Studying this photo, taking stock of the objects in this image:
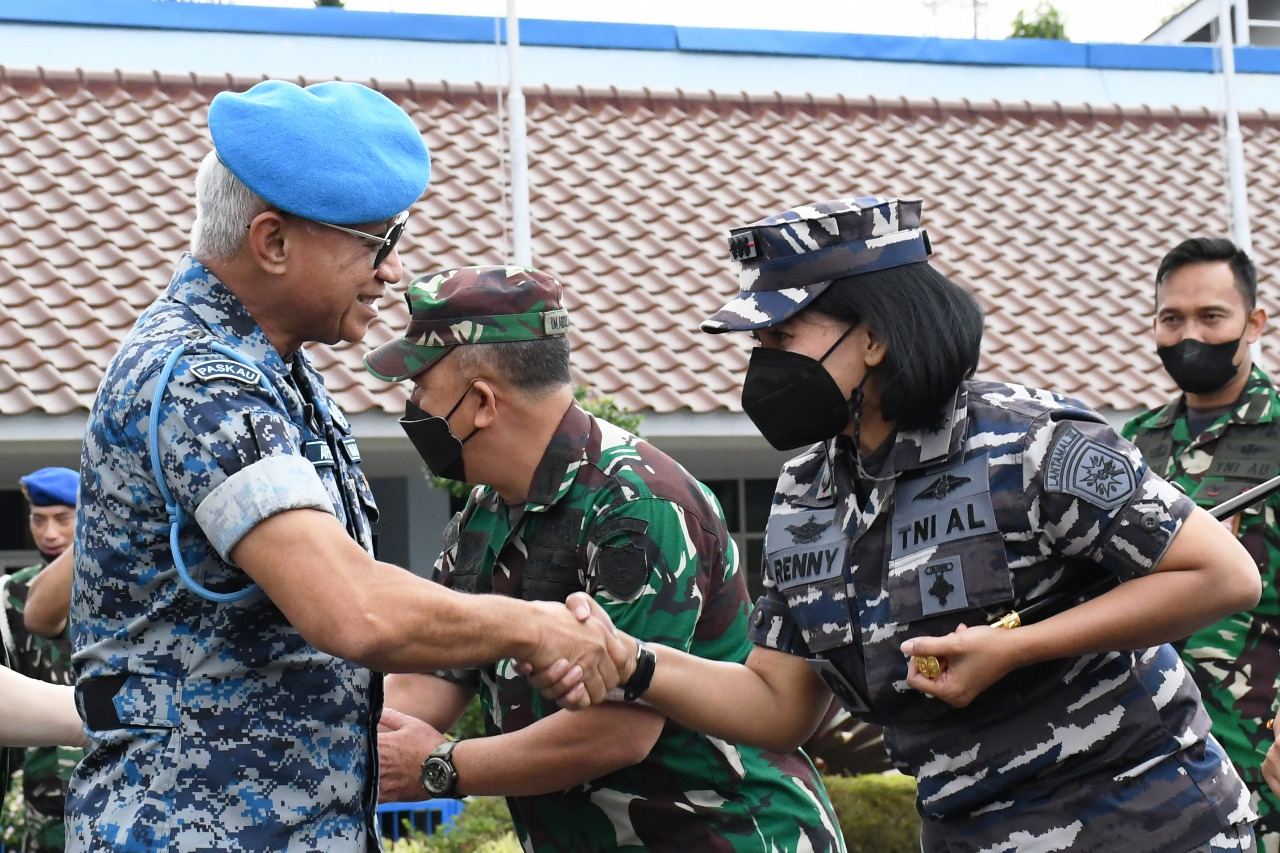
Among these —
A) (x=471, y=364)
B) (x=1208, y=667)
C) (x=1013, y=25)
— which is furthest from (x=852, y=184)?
(x=1013, y=25)

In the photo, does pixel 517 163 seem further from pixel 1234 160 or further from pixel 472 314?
pixel 472 314

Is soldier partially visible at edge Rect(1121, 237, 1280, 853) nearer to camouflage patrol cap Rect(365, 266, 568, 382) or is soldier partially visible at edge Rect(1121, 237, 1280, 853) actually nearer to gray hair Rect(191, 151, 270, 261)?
camouflage patrol cap Rect(365, 266, 568, 382)

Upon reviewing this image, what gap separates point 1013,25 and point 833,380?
26800 mm

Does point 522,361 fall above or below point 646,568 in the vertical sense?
above

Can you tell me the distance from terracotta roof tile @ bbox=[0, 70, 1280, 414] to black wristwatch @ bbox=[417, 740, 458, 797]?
6.38 m

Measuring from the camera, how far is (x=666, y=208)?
38.1 ft

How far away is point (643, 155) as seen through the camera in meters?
12.0

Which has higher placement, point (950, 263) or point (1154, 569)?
point (1154, 569)

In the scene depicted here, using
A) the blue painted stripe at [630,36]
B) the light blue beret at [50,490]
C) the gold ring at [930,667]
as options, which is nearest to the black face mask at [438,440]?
the gold ring at [930,667]

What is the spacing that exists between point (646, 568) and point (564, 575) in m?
0.20

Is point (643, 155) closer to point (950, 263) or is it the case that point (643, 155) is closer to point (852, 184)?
point (852, 184)

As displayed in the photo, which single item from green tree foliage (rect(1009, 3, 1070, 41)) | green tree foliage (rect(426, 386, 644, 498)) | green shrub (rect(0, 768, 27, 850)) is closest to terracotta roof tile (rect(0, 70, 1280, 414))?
green tree foliage (rect(426, 386, 644, 498))

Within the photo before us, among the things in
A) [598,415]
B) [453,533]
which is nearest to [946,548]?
[453,533]

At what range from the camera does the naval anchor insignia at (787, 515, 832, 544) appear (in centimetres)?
295
